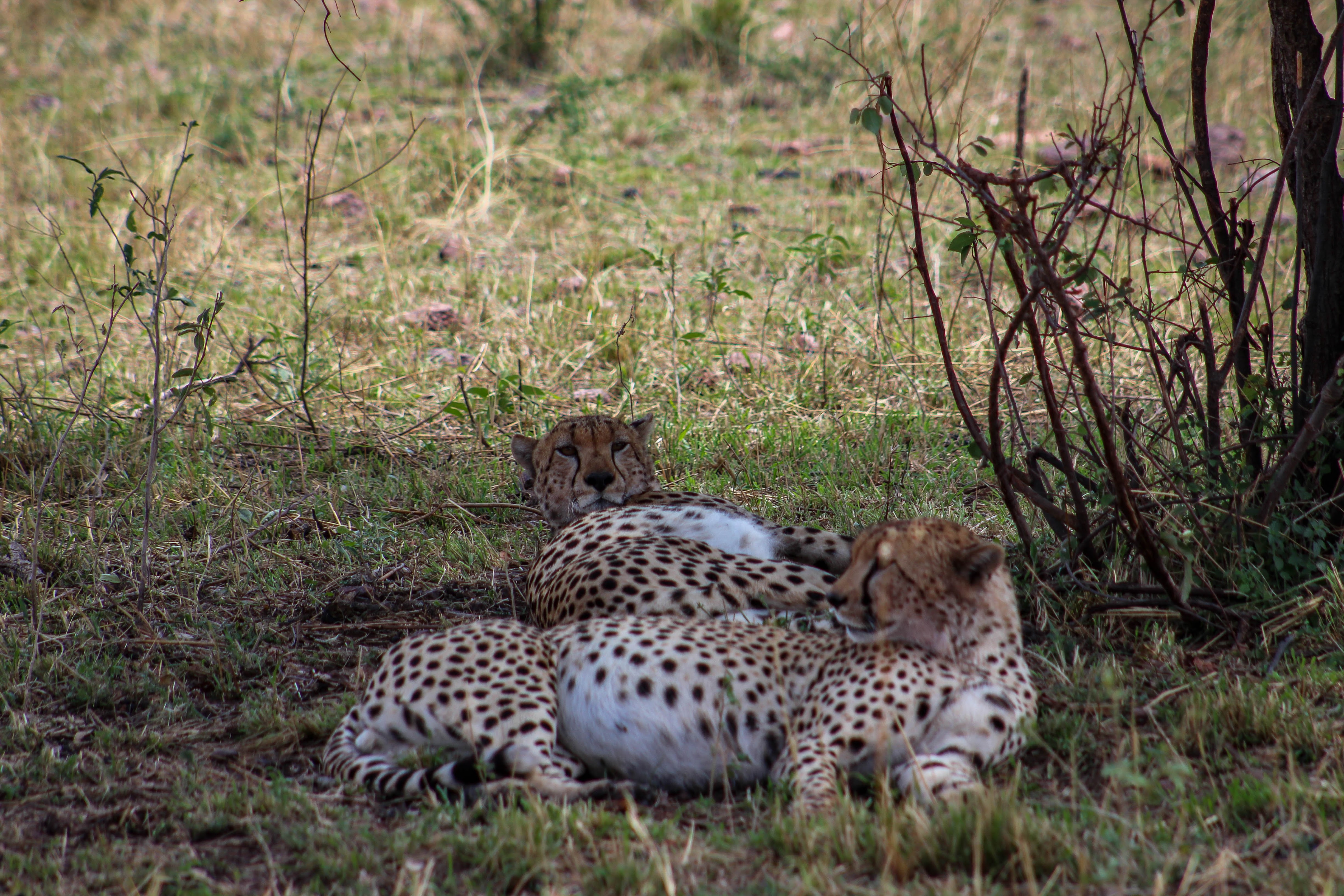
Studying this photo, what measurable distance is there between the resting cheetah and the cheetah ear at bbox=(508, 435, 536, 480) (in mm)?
1688

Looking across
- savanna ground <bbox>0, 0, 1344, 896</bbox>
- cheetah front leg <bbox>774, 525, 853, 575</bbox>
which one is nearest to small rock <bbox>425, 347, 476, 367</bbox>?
savanna ground <bbox>0, 0, 1344, 896</bbox>

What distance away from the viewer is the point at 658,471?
5047 mm

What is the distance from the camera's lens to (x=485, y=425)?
5367 mm

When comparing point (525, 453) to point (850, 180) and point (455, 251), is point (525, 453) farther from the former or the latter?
point (850, 180)

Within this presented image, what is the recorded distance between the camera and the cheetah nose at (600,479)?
4297 mm

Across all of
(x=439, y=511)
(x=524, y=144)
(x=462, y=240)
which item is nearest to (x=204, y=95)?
(x=524, y=144)

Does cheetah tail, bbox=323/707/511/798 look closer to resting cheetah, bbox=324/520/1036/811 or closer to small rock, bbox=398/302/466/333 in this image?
resting cheetah, bbox=324/520/1036/811

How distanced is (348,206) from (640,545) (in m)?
5.04

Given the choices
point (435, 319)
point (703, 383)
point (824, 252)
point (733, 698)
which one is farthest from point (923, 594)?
point (435, 319)

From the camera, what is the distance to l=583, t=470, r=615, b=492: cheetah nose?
4.30 meters

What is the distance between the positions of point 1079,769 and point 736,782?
73 centimetres

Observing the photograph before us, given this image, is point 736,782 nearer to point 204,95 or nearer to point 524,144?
point 524,144

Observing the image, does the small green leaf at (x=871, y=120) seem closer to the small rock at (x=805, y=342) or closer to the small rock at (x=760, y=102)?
the small rock at (x=805, y=342)

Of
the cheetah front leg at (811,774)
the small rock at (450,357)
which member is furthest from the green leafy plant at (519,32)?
the cheetah front leg at (811,774)
